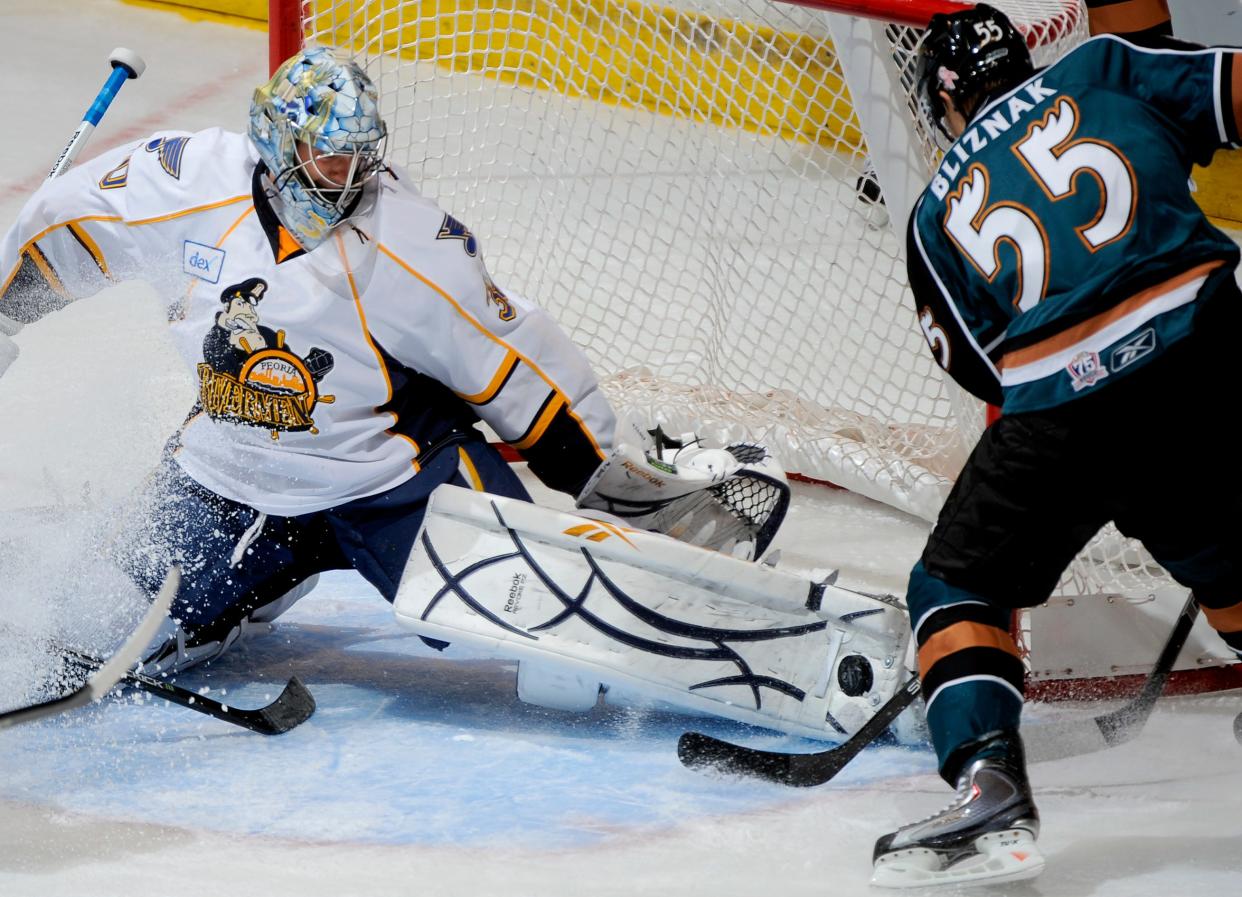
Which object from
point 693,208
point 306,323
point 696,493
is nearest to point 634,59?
Answer: point 693,208

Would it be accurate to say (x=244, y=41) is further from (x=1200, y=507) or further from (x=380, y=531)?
(x=1200, y=507)

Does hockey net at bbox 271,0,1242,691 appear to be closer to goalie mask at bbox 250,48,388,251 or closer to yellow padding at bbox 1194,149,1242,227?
goalie mask at bbox 250,48,388,251

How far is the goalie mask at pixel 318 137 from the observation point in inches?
91.5

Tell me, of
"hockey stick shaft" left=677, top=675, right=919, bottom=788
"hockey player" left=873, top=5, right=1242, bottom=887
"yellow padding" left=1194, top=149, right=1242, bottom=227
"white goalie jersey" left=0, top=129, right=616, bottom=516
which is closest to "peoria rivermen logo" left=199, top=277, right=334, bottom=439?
"white goalie jersey" left=0, top=129, right=616, bottom=516

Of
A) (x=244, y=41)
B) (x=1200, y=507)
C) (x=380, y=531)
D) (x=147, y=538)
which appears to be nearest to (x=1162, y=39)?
(x=1200, y=507)

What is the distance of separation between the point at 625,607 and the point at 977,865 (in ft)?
2.30

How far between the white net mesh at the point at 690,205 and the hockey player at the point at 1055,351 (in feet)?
4.58

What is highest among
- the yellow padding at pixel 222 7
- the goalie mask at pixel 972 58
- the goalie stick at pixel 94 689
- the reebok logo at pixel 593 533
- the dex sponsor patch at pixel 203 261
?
the goalie mask at pixel 972 58

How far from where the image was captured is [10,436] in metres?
3.56

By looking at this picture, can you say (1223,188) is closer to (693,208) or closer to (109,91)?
(693,208)

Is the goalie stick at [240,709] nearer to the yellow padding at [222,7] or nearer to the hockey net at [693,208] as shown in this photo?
the hockey net at [693,208]

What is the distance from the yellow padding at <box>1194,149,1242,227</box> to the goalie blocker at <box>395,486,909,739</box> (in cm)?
338

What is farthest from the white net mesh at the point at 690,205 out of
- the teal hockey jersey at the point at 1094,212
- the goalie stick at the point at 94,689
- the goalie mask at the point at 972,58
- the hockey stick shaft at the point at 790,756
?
the goalie stick at the point at 94,689

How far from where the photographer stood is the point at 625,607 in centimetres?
246
